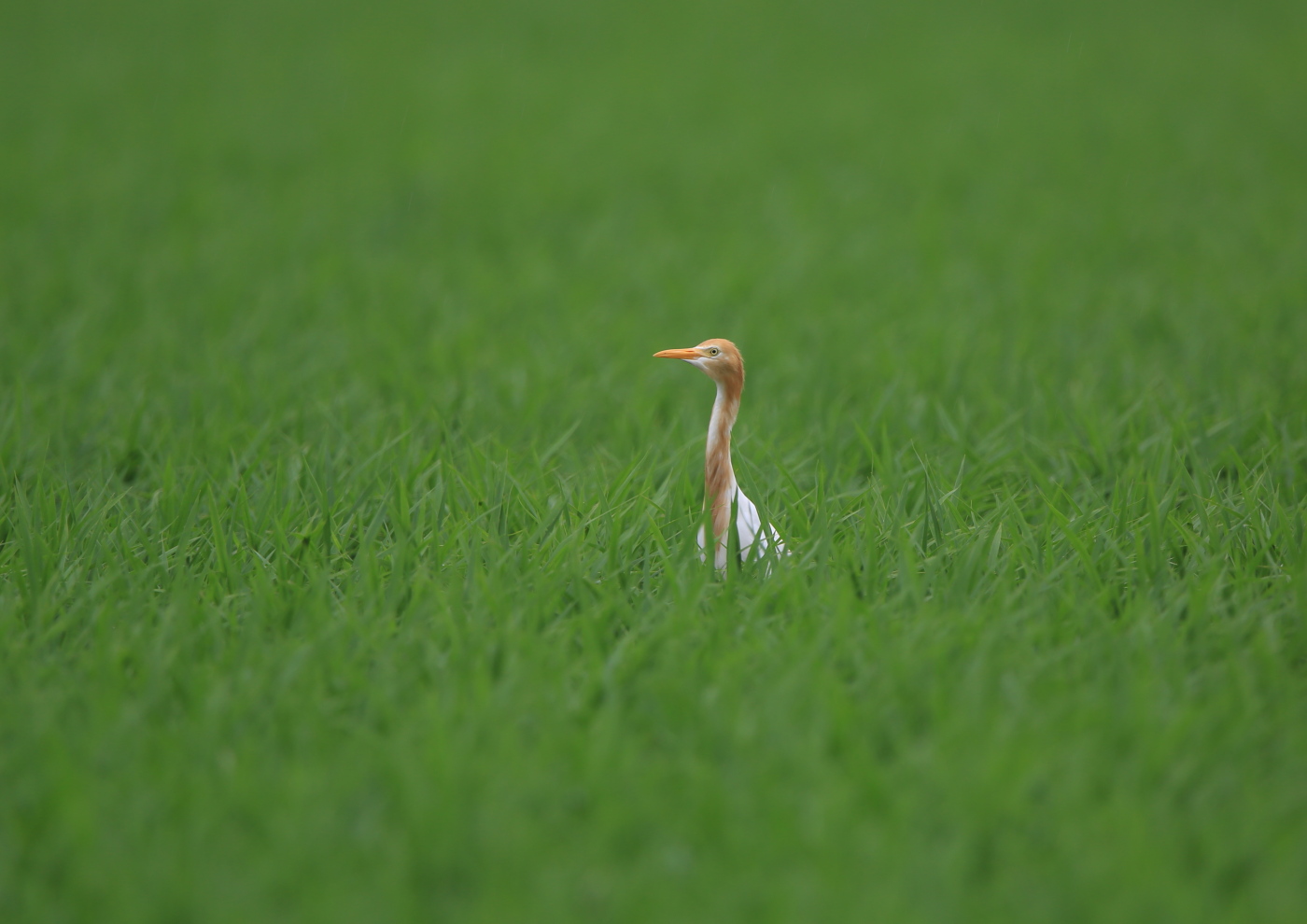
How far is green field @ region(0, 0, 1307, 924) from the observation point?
173cm

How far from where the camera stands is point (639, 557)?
8.86 ft

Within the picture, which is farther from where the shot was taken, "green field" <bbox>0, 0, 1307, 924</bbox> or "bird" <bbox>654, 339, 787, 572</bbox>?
"bird" <bbox>654, 339, 787, 572</bbox>

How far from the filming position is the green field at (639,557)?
1.73 meters

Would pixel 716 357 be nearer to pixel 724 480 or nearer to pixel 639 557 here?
pixel 724 480

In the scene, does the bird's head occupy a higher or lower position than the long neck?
higher

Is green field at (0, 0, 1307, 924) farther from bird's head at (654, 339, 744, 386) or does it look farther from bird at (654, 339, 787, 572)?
bird's head at (654, 339, 744, 386)

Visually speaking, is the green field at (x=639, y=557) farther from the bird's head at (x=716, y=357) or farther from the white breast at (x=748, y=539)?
the bird's head at (x=716, y=357)

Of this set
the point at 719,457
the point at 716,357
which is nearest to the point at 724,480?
the point at 719,457

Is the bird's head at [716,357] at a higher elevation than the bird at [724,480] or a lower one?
higher

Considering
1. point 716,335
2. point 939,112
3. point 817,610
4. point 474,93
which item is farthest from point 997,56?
point 817,610

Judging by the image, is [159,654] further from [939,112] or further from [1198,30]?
[1198,30]

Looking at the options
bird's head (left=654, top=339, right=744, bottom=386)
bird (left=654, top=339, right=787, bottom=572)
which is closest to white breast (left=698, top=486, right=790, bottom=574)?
bird (left=654, top=339, right=787, bottom=572)

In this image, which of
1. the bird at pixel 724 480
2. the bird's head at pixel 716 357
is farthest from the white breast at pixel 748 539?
the bird's head at pixel 716 357

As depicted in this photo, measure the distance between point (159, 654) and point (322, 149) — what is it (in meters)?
7.78
